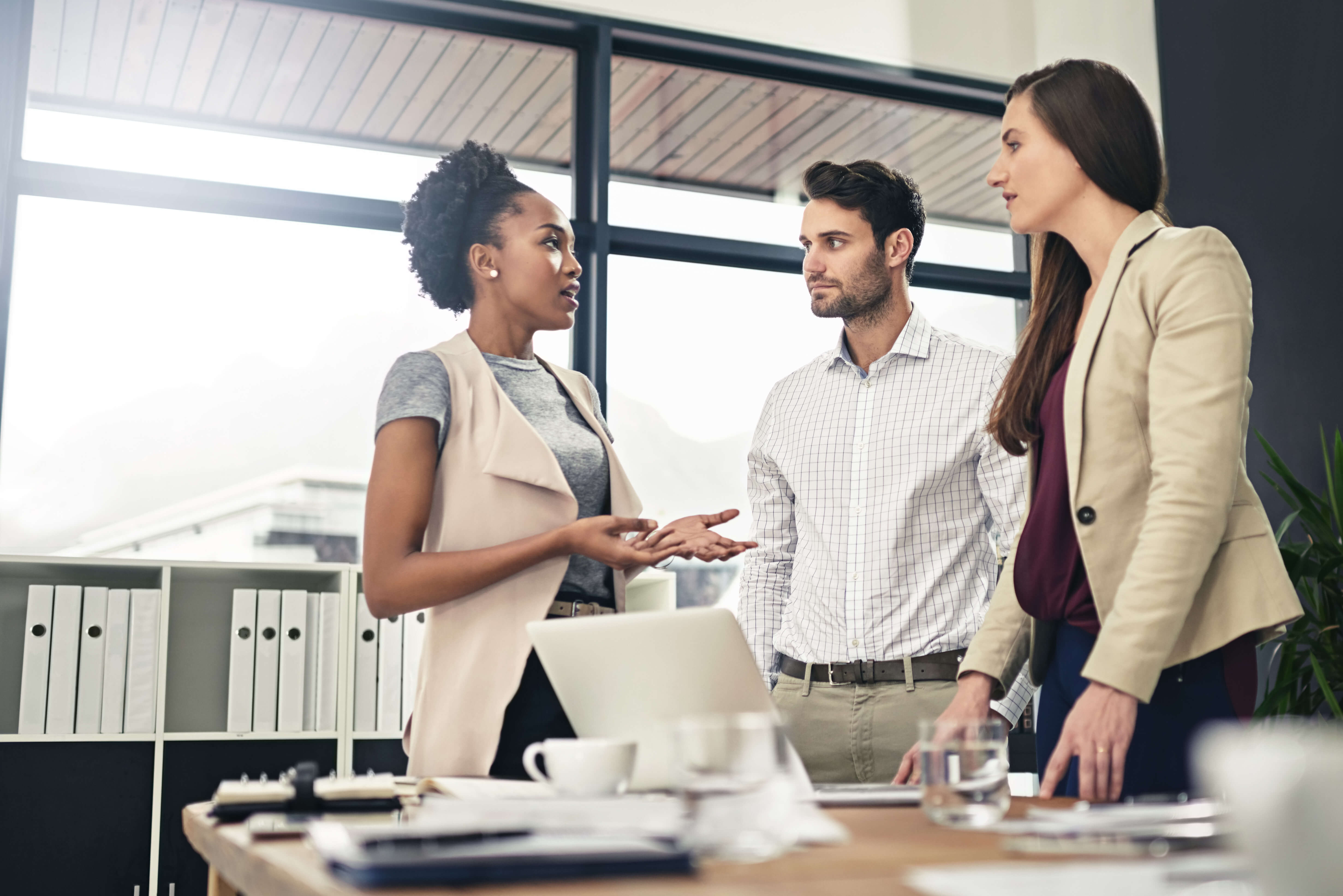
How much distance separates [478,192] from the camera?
205 centimetres

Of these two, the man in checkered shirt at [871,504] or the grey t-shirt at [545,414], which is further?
the man in checkered shirt at [871,504]

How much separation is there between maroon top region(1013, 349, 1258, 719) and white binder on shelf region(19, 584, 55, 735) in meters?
2.20

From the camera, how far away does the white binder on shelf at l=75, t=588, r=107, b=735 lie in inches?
107

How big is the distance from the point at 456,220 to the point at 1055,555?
1.13 meters

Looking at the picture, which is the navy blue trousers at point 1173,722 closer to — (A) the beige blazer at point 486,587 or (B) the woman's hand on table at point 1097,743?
(B) the woman's hand on table at point 1097,743

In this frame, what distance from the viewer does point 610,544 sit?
163 centimetres

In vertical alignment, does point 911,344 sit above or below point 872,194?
below

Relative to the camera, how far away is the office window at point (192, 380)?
303cm

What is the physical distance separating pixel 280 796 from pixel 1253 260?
3.53 metres

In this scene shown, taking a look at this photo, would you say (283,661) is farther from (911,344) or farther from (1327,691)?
(1327,691)

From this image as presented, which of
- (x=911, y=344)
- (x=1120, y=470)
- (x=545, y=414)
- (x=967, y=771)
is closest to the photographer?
(x=967, y=771)

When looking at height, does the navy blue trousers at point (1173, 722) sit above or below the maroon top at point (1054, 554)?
below

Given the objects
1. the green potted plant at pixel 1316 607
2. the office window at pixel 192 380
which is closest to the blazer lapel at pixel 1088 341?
the green potted plant at pixel 1316 607

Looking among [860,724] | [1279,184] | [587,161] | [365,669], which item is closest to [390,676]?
[365,669]
